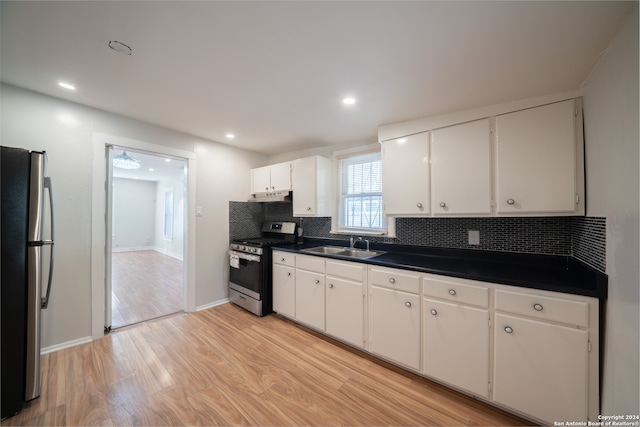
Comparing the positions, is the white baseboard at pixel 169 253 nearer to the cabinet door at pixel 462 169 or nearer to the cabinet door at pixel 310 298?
the cabinet door at pixel 310 298

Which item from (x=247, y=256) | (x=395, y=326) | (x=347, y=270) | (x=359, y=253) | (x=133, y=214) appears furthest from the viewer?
(x=133, y=214)

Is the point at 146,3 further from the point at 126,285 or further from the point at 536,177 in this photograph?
the point at 126,285

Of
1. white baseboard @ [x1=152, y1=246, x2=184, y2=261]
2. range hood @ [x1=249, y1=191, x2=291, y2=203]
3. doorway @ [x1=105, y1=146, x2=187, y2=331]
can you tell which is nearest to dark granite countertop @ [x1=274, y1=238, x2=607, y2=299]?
range hood @ [x1=249, y1=191, x2=291, y2=203]

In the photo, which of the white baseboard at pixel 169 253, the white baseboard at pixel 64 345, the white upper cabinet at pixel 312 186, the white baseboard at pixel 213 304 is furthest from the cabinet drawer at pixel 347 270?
the white baseboard at pixel 169 253

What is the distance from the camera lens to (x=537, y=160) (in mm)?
1724

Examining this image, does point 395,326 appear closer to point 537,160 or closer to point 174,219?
point 537,160

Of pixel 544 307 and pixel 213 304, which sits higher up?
pixel 544 307

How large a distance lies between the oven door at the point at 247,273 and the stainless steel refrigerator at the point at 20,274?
1769 mm

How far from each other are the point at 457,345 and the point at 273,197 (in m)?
2.73

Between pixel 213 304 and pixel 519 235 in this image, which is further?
pixel 213 304

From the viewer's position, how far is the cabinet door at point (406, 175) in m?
2.21

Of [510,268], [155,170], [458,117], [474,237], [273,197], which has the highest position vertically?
[155,170]

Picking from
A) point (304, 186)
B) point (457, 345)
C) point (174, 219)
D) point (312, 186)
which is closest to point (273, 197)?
point (304, 186)

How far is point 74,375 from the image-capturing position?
72.0 inches
